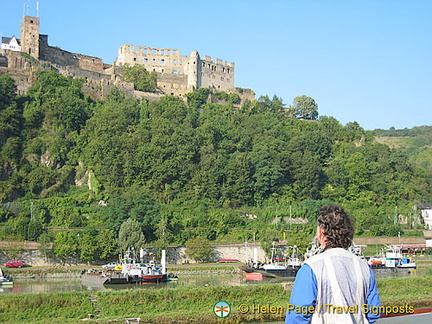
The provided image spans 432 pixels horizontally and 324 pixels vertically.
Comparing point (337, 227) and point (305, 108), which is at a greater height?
point (305, 108)

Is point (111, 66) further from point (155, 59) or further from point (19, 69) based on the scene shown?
point (19, 69)

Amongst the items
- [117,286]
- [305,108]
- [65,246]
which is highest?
[305,108]

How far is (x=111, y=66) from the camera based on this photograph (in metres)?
80.4

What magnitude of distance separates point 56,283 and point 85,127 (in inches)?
1040

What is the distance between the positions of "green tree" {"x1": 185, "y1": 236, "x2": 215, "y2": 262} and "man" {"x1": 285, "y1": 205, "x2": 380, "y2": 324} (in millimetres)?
42495

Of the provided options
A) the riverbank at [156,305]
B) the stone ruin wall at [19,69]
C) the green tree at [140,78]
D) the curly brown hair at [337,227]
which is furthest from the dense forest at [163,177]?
the curly brown hair at [337,227]

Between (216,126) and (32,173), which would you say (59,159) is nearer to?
(32,173)

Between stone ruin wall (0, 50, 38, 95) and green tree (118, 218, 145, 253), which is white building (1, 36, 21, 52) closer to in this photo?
stone ruin wall (0, 50, 38, 95)

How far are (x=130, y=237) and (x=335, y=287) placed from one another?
132 ft

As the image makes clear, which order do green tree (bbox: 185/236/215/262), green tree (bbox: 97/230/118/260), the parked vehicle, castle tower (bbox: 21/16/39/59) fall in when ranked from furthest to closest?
castle tower (bbox: 21/16/39/59)
green tree (bbox: 185/236/215/262)
green tree (bbox: 97/230/118/260)
the parked vehicle

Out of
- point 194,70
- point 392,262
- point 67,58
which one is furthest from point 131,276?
point 194,70

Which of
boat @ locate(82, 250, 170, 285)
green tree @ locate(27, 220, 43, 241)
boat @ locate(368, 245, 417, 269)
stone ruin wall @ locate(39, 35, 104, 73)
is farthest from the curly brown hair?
stone ruin wall @ locate(39, 35, 104, 73)

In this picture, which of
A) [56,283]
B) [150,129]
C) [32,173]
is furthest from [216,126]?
[56,283]

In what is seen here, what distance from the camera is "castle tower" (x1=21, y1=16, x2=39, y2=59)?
71.3m
